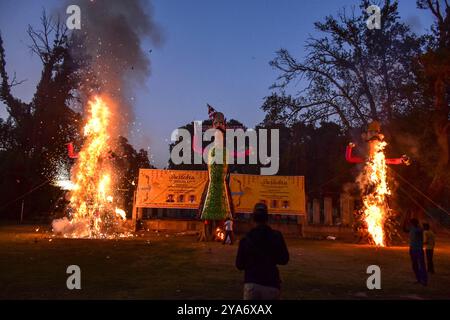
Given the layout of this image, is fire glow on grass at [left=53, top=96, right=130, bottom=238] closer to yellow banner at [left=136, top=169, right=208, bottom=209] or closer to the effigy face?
yellow banner at [left=136, top=169, right=208, bottom=209]

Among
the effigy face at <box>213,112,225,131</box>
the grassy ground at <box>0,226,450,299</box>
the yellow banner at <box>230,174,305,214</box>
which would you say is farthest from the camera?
the yellow banner at <box>230,174,305,214</box>

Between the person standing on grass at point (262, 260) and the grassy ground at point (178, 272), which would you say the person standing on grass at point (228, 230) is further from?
the person standing on grass at point (262, 260)

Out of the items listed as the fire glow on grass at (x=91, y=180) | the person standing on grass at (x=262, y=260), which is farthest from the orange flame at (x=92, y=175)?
the person standing on grass at (x=262, y=260)

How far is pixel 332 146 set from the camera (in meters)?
42.3

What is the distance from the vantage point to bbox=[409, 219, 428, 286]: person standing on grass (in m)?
10.1

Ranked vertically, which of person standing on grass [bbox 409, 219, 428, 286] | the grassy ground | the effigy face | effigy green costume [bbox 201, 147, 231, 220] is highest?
the effigy face

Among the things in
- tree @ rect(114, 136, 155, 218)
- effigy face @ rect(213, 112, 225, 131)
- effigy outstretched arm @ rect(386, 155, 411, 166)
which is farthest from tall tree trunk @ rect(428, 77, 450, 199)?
tree @ rect(114, 136, 155, 218)

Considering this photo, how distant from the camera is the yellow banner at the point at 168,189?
24.8m

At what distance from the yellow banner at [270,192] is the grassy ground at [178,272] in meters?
7.98

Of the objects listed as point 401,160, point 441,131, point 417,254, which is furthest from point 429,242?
point 441,131

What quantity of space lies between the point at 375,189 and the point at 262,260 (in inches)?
658

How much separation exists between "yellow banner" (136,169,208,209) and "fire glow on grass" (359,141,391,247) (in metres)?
9.40

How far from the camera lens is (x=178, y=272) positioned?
1088cm
